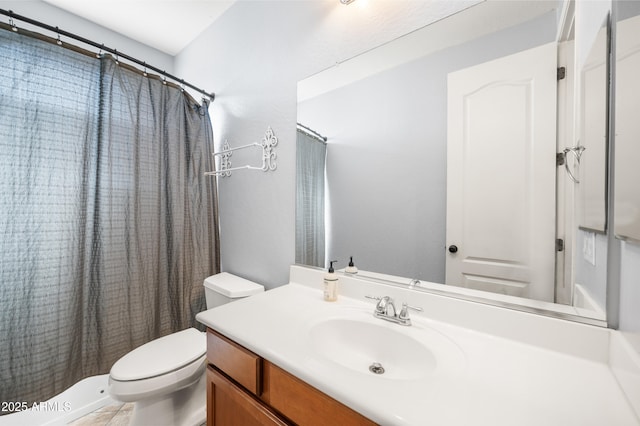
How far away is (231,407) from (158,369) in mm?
Answer: 565

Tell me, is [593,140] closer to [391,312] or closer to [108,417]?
[391,312]

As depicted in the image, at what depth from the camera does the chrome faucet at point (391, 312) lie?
846 mm

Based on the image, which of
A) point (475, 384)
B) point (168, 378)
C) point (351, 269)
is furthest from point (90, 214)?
point (475, 384)

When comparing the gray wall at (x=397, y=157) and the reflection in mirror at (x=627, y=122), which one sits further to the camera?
the gray wall at (x=397, y=157)

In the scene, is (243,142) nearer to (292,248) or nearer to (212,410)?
(292,248)

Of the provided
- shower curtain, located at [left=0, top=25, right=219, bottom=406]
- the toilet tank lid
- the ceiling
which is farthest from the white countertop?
the ceiling

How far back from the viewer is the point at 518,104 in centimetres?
75

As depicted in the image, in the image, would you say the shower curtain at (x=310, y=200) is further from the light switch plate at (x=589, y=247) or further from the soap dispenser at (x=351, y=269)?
the light switch plate at (x=589, y=247)

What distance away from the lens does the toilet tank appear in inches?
55.1

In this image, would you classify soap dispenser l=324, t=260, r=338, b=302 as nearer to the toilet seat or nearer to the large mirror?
the large mirror

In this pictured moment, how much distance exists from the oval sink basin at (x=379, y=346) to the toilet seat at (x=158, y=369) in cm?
80

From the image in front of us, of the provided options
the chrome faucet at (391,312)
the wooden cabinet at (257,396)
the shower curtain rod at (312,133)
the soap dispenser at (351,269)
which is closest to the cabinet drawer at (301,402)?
the wooden cabinet at (257,396)

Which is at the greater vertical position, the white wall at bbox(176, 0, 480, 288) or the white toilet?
the white wall at bbox(176, 0, 480, 288)

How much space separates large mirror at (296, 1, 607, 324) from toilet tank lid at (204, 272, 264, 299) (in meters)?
0.50
